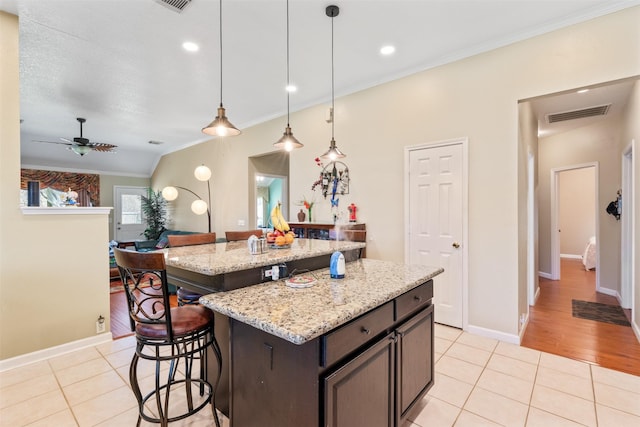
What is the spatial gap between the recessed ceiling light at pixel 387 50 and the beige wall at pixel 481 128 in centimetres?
53

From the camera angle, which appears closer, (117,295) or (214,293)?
(214,293)

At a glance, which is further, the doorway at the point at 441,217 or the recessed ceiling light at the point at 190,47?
the doorway at the point at 441,217

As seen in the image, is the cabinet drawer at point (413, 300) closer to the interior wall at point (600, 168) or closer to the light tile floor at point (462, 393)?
the light tile floor at point (462, 393)

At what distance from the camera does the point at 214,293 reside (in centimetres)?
158

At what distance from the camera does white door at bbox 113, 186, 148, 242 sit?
8.70 meters

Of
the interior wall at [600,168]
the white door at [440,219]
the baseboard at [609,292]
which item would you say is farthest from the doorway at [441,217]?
the interior wall at [600,168]


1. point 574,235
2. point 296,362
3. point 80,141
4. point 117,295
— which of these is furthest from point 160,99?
point 574,235

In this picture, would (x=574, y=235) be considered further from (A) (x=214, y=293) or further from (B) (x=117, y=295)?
(B) (x=117, y=295)

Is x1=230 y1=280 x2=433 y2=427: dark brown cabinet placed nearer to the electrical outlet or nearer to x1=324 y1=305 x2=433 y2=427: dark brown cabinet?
x1=324 y1=305 x2=433 y2=427: dark brown cabinet

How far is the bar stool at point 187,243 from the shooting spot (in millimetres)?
2287

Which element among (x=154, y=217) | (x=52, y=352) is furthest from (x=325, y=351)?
(x=154, y=217)

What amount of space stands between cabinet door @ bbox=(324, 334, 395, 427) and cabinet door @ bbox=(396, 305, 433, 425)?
0.10m

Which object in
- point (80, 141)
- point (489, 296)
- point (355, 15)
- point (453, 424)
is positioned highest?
point (355, 15)

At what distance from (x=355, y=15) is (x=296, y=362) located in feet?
9.21
